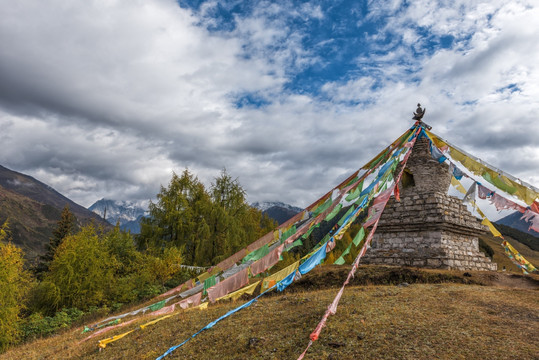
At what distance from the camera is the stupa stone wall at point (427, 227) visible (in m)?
12.0

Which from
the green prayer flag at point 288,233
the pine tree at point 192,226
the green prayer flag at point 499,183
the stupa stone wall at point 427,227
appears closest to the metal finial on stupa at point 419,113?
the stupa stone wall at point 427,227

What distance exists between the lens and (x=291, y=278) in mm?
5379

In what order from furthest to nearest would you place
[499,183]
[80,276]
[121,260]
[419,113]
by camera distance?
1. [121,260]
2. [80,276]
3. [419,113]
4. [499,183]

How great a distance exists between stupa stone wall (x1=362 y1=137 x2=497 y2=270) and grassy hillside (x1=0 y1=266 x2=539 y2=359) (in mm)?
1394

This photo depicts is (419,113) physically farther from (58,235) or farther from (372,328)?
(58,235)

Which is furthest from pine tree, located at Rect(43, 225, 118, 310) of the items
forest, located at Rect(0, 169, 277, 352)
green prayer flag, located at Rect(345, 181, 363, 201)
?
green prayer flag, located at Rect(345, 181, 363, 201)

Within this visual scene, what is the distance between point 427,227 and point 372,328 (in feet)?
23.1

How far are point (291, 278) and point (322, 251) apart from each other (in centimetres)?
75

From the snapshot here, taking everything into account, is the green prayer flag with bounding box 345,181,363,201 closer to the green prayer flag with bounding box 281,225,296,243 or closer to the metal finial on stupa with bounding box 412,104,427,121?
the green prayer flag with bounding box 281,225,296,243

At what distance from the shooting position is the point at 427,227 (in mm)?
12156

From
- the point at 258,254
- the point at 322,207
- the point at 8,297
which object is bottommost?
the point at 8,297

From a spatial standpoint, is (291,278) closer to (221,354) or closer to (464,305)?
(221,354)

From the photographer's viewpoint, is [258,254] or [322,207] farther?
[322,207]

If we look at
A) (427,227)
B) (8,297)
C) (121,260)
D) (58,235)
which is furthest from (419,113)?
(58,235)
